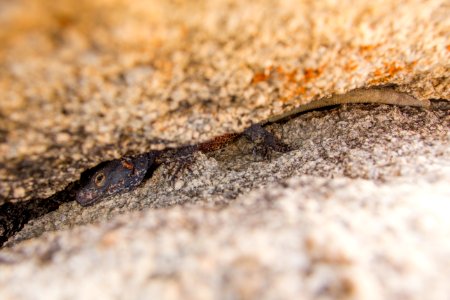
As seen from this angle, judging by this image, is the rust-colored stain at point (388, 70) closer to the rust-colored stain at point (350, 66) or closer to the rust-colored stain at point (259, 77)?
the rust-colored stain at point (350, 66)

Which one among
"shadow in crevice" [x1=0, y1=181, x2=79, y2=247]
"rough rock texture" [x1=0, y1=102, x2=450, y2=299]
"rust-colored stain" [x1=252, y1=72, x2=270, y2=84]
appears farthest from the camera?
"shadow in crevice" [x1=0, y1=181, x2=79, y2=247]

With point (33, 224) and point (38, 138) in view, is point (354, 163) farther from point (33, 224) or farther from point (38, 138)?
point (33, 224)

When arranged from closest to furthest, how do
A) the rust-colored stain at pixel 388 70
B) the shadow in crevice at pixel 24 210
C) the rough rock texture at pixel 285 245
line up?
the rough rock texture at pixel 285 245 → the rust-colored stain at pixel 388 70 → the shadow in crevice at pixel 24 210

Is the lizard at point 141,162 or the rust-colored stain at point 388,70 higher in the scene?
the rust-colored stain at point 388,70

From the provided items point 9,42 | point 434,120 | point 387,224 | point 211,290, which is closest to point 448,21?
point 434,120

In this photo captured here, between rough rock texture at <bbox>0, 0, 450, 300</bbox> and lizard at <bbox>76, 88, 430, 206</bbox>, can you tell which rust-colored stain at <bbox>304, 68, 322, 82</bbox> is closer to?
rough rock texture at <bbox>0, 0, 450, 300</bbox>

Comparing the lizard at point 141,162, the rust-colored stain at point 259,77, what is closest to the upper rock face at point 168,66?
the rust-colored stain at point 259,77

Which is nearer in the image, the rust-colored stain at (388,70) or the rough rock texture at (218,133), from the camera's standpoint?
the rough rock texture at (218,133)

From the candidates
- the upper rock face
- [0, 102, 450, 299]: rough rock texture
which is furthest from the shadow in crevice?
[0, 102, 450, 299]: rough rock texture
